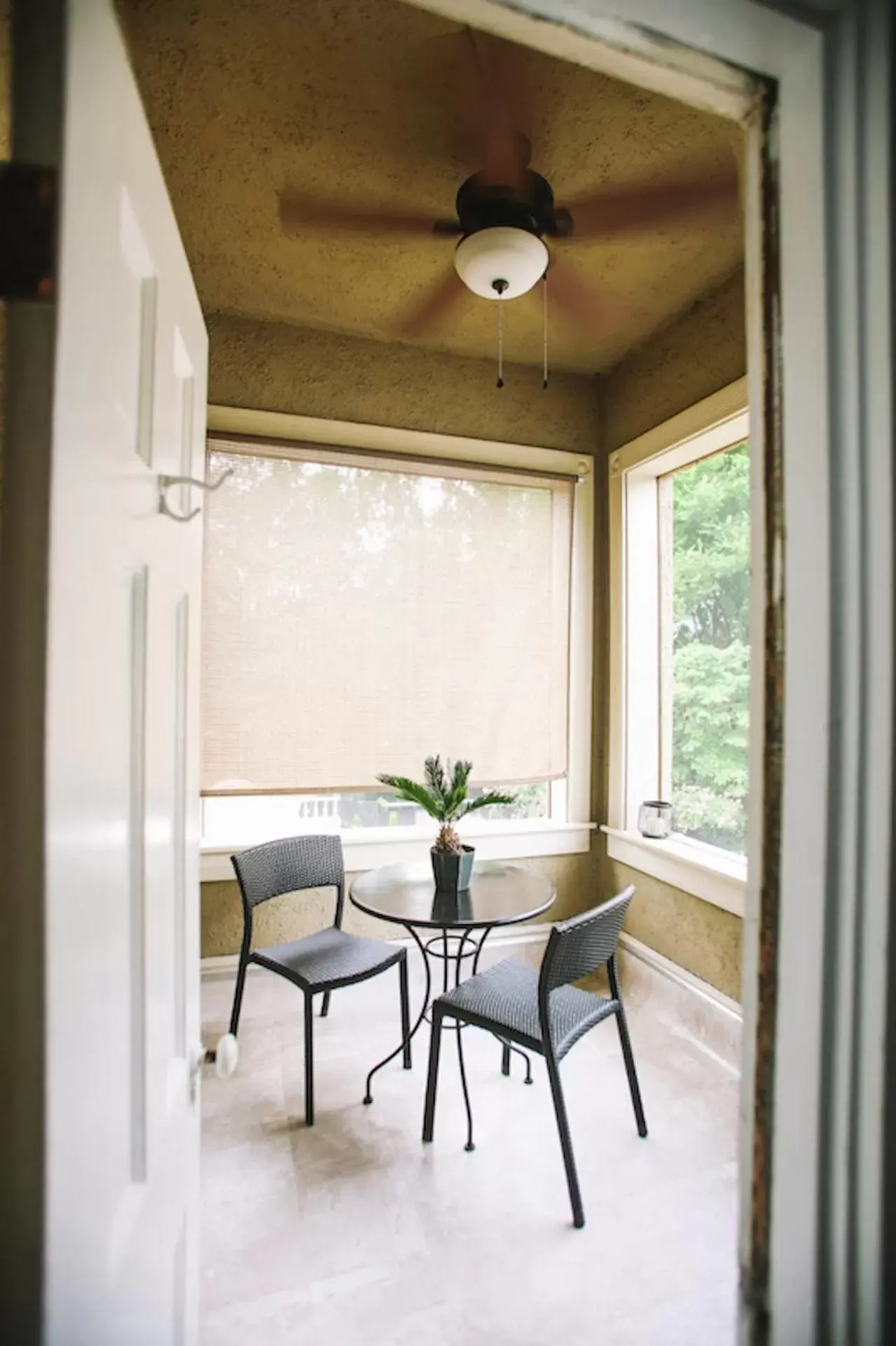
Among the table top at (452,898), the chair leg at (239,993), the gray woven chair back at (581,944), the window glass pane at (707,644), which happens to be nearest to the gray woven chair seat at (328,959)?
the chair leg at (239,993)

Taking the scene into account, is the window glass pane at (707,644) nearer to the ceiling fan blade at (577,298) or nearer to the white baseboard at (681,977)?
the white baseboard at (681,977)

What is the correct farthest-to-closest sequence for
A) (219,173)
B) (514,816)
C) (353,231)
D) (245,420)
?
(514,816) < (245,420) < (219,173) < (353,231)

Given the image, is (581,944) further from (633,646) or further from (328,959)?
(633,646)

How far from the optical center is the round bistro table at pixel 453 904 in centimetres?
213

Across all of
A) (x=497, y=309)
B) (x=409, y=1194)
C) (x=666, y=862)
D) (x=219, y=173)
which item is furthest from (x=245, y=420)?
(x=409, y=1194)

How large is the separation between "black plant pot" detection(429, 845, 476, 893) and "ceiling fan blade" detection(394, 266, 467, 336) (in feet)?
6.13

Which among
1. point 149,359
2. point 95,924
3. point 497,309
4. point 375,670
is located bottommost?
point 95,924

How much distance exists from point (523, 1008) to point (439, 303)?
2.23 meters

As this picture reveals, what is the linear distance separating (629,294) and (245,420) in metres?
1.66

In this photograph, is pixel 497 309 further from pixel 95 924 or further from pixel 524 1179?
pixel 524 1179

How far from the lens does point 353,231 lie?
1807 mm

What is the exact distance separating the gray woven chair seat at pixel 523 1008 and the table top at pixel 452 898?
0.60ft

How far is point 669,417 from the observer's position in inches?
114

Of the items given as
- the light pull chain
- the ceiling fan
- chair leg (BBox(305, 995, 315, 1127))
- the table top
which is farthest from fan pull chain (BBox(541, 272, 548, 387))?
chair leg (BBox(305, 995, 315, 1127))
